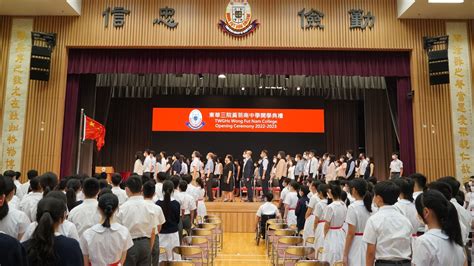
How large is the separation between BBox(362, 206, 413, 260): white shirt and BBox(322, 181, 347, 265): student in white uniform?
1278mm

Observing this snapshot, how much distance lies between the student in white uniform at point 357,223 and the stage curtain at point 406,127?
659cm

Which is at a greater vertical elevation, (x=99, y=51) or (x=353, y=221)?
(x=99, y=51)

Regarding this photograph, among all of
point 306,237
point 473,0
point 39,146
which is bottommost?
point 306,237

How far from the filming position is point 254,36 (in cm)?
930

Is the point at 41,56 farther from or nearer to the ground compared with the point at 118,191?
farther from the ground

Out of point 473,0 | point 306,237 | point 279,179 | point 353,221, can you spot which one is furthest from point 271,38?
point 353,221

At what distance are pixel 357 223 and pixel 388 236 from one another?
25.6 inches

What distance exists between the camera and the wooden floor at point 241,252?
5.82m

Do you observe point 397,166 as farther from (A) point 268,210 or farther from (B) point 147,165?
(B) point 147,165

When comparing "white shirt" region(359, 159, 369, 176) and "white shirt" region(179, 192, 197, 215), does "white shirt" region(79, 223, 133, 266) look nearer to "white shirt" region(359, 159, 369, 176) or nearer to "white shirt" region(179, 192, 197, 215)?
"white shirt" region(179, 192, 197, 215)

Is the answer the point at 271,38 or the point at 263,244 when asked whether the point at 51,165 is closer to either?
the point at 263,244

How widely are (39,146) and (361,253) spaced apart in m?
8.13

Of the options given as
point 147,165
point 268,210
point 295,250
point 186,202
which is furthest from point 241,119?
point 295,250

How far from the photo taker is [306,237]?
5.02 m
